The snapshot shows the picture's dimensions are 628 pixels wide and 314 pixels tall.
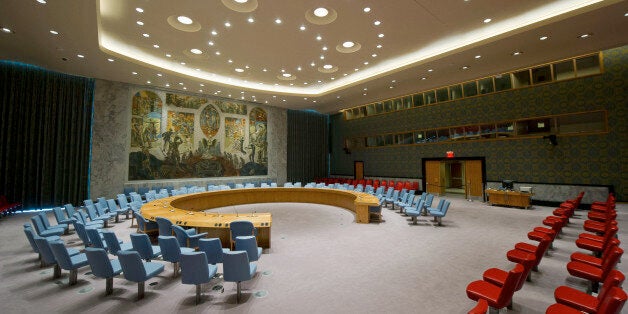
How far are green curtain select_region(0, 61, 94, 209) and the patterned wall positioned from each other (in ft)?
51.9

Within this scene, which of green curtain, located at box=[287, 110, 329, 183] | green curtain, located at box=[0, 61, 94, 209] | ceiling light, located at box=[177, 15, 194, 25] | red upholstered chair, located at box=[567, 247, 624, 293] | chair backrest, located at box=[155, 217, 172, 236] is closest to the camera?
red upholstered chair, located at box=[567, 247, 624, 293]

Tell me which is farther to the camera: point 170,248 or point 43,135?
point 43,135

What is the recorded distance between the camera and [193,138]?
558 inches

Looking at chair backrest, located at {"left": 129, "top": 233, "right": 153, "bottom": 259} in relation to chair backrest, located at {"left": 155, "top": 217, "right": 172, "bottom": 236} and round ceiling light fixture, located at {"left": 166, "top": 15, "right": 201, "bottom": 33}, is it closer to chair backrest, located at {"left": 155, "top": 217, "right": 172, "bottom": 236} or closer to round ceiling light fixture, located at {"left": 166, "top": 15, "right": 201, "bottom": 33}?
chair backrest, located at {"left": 155, "top": 217, "right": 172, "bottom": 236}

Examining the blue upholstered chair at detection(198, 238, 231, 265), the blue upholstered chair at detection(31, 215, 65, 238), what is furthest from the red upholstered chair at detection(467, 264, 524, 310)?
the blue upholstered chair at detection(31, 215, 65, 238)

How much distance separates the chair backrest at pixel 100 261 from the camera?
138 inches

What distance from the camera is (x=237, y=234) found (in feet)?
17.6

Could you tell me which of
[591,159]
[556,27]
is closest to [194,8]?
[556,27]

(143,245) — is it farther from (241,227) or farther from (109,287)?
(241,227)

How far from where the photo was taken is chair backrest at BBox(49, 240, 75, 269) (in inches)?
148

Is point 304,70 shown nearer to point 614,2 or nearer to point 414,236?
point 414,236

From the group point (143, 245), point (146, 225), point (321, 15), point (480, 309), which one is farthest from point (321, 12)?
point (480, 309)

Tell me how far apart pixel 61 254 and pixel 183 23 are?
6473mm

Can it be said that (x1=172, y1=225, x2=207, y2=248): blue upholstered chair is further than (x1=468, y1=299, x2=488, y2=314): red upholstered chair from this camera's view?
Yes
